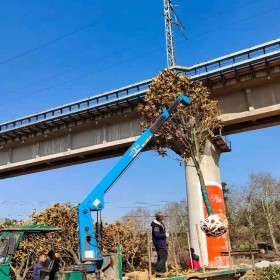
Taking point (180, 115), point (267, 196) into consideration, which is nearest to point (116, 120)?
point (180, 115)

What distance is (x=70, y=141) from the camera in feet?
75.2

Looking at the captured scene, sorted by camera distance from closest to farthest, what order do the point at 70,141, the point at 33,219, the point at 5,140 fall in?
the point at 33,219
the point at 70,141
the point at 5,140

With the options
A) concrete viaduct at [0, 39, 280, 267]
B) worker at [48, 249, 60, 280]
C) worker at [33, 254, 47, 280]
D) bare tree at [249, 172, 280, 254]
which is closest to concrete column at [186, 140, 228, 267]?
concrete viaduct at [0, 39, 280, 267]

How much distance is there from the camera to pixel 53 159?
2352 cm

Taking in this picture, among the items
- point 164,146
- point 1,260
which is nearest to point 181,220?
point 164,146

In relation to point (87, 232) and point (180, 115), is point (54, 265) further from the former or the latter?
point (180, 115)

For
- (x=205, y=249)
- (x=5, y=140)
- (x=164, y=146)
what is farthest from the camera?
(x=5, y=140)

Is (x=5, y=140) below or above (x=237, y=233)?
above

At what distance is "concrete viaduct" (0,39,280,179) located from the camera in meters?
17.0

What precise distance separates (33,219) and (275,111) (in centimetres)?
1209

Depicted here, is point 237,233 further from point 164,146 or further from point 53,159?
point 164,146

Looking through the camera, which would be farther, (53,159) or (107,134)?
(53,159)

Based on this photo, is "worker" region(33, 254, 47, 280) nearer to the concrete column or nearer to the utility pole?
the concrete column

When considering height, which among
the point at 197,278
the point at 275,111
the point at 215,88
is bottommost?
the point at 197,278
